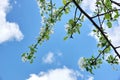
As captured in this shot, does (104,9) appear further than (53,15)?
No

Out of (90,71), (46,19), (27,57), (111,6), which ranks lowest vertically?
(90,71)

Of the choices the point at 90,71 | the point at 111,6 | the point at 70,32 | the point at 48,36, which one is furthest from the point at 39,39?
the point at 111,6

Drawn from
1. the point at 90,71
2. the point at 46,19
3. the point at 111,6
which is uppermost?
the point at 46,19

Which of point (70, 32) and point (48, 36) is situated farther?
point (48, 36)

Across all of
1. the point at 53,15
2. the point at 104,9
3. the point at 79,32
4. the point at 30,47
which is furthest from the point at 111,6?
the point at 30,47

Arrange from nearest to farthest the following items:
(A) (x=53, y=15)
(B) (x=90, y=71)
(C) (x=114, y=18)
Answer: (C) (x=114, y=18) → (B) (x=90, y=71) → (A) (x=53, y=15)

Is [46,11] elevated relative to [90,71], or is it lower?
elevated

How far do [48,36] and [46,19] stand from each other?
452 mm

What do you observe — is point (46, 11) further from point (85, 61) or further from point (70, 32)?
point (85, 61)

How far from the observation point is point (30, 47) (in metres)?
9.35

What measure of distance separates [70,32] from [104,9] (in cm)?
115

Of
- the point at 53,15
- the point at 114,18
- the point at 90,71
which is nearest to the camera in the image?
the point at 114,18

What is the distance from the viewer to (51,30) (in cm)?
916

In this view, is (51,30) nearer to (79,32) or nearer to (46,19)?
(46,19)
